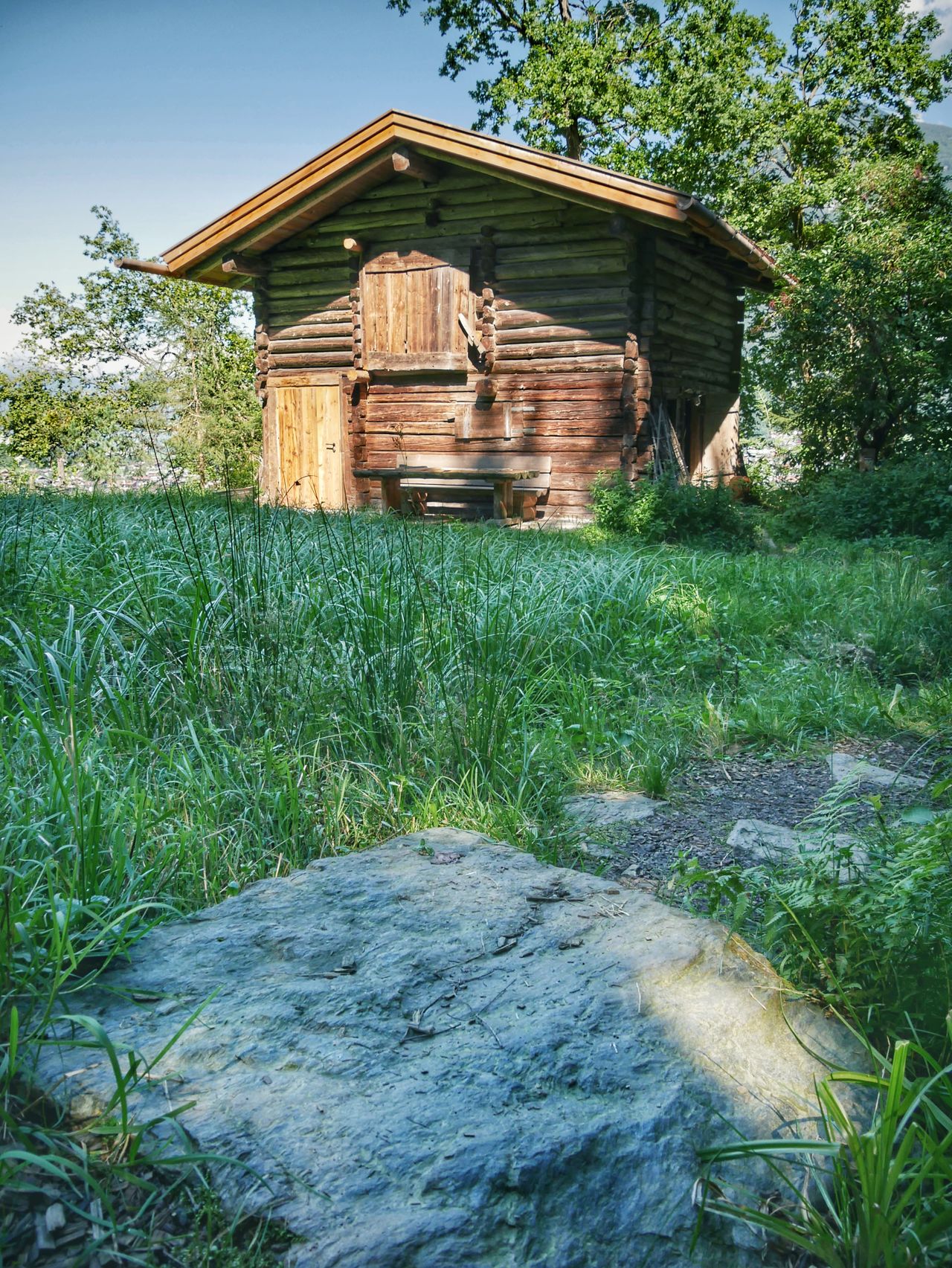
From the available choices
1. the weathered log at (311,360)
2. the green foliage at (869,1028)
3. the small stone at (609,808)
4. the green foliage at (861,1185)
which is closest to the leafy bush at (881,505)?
the weathered log at (311,360)

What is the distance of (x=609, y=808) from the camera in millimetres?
3191

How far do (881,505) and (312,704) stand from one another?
913cm

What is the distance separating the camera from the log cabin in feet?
35.0

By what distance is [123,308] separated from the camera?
23.9 metres

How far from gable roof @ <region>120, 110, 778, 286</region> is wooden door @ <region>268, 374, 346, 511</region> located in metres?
2.01

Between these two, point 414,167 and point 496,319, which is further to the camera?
point 496,319

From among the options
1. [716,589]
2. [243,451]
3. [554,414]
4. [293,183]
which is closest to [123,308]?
[243,451]

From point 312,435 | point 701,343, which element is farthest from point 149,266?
point 701,343

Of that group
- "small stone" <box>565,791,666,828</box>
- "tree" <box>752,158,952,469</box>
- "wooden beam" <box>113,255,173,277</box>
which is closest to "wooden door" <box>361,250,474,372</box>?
"wooden beam" <box>113,255,173,277</box>

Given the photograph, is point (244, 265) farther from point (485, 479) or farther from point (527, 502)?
point (527, 502)

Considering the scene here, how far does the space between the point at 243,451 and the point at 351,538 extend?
14776 millimetres

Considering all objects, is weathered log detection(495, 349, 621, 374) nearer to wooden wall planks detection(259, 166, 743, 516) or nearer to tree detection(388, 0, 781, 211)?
wooden wall planks detection(259, 166, 743, 516)

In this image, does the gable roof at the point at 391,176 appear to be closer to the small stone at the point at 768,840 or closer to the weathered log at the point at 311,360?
the weathered log at the point at 311,360

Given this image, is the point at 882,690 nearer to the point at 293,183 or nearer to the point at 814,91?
the point at 293,183
